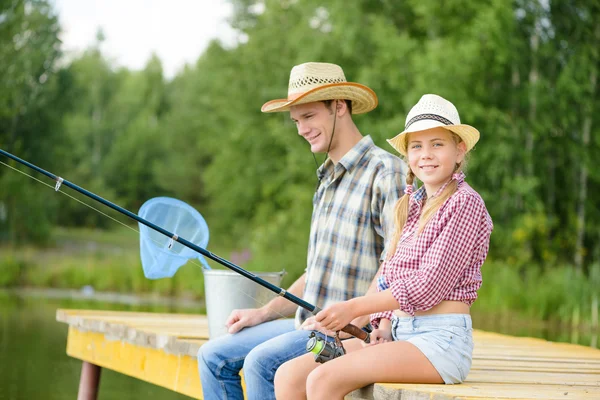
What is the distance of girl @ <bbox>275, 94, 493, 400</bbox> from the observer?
8.20 ft

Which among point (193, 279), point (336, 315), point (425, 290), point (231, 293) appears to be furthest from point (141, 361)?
point (193, 279)

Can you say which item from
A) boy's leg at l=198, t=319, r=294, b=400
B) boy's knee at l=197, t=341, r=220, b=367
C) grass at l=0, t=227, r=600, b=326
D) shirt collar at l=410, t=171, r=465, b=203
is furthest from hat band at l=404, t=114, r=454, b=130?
grass at l=0, t=227, r=600, b=326

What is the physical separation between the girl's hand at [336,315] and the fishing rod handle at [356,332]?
105 mm

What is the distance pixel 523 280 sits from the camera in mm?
12648

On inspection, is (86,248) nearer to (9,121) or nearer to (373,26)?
(9,121)

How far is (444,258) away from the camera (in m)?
2.51

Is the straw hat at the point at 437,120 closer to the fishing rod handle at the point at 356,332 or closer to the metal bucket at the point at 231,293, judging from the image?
the fishing rod handle at the point at 356,332

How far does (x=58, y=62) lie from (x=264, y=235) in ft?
19.4

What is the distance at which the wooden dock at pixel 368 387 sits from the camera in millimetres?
2547

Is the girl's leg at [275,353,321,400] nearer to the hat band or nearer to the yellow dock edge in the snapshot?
the hat band

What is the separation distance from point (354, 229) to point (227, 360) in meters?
0.56

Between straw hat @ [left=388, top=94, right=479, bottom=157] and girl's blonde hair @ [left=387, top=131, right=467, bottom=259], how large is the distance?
45 millimetres

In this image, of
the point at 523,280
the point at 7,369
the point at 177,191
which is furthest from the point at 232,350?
the point at 177,191

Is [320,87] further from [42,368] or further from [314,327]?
[42,368]
